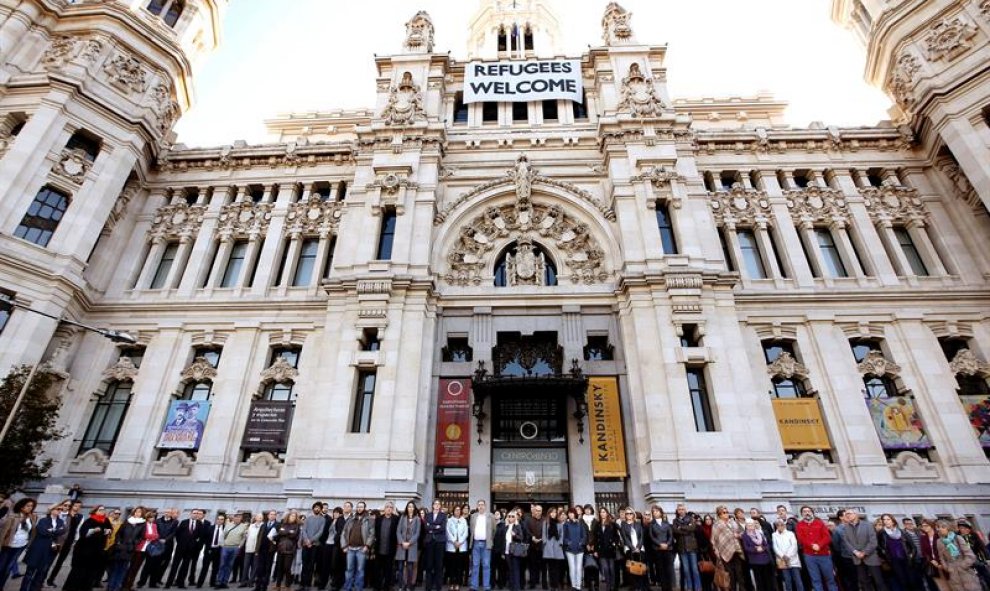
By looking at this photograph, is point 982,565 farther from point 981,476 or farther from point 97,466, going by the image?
point 97,466

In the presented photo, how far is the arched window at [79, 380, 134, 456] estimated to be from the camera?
21.2 metres

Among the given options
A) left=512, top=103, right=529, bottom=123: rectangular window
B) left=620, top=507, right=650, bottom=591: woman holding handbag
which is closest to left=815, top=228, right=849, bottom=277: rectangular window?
left=512, top=103, right=529, bottom=123: rectangular window

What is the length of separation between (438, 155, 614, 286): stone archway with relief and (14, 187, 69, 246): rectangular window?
17828 mm

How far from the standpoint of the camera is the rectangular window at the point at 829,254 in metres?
23.9

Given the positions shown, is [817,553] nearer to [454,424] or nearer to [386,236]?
[454,424]

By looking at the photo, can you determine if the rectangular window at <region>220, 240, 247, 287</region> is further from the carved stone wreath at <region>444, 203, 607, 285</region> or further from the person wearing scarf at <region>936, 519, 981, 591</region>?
the person wearing scarf at <region>936, 519, 981, 591</region>

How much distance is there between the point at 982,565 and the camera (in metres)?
13.1

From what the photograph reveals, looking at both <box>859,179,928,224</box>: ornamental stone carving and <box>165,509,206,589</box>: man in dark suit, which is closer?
<box>165,509,206,589</box>: man in dark suit

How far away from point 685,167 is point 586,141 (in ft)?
17.0

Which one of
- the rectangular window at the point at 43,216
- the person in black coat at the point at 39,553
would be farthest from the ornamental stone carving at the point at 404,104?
the person in black coat at the point at 39,553

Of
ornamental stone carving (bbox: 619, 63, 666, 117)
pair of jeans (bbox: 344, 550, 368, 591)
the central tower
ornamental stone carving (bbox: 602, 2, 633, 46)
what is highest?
the central tower

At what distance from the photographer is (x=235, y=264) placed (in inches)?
1016

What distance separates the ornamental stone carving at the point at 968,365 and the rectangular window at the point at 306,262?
29239mm

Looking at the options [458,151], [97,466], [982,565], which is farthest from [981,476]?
[97,466]
